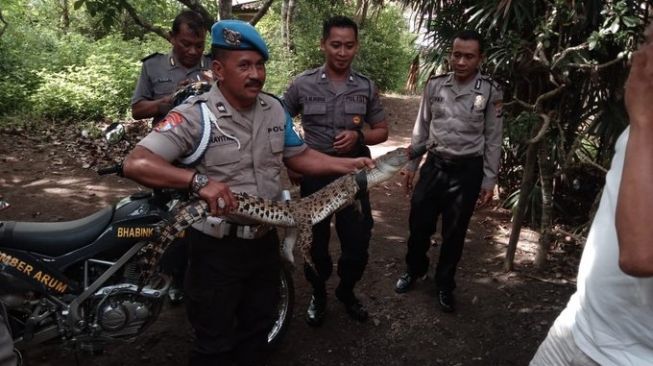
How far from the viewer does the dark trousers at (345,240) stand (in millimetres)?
3408

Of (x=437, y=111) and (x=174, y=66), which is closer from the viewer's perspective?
(x=437, y=111)

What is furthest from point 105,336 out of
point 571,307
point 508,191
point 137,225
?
point 508,191

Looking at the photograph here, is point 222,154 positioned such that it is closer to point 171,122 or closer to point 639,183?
point 171,122

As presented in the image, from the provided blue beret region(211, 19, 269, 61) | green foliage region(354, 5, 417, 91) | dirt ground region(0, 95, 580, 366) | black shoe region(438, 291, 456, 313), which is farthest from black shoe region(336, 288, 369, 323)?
green foliage region(354, 5, 417, 91)

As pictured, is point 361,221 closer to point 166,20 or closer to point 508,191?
point 508,191

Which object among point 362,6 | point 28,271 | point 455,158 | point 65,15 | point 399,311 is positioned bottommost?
point 399,311

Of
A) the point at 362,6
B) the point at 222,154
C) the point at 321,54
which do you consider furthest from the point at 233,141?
the point at 321,54

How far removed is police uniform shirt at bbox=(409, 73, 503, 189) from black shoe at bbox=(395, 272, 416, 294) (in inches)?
38.4

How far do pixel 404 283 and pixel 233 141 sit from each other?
2386 mm

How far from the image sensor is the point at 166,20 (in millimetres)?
13281

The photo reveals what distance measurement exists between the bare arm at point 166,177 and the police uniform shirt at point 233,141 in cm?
5

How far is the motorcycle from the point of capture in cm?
269

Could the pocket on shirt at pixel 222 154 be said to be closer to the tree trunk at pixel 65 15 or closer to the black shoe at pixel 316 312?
the black shoe at pixel 316 312

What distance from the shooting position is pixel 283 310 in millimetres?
3406
